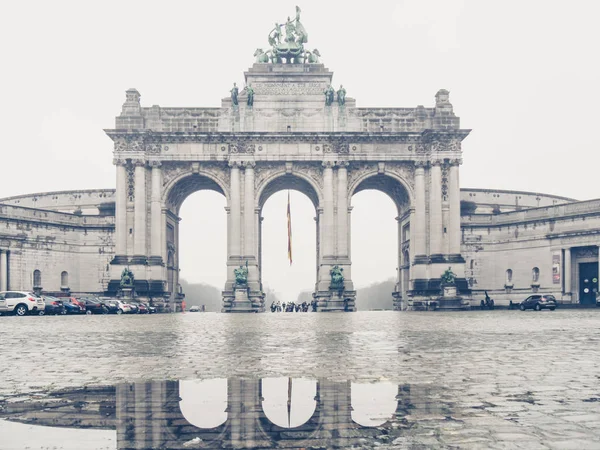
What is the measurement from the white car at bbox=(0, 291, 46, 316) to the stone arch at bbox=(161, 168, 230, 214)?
2161cm

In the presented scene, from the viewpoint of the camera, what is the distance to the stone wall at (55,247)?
64.3 meters

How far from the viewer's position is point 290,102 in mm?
64375

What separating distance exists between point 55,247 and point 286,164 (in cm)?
2473

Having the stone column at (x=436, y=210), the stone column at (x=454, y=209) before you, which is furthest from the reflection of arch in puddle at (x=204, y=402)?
the stone column at (x=454, y=209)

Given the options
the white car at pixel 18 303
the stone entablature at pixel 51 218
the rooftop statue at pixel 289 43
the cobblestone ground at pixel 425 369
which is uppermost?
the rooftop statue at pixel 289 43

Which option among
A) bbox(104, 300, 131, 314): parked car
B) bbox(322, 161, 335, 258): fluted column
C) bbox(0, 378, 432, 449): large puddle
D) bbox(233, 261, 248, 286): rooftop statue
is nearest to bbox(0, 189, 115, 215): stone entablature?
bbox(233, 261, 248, 286): rooftop statue

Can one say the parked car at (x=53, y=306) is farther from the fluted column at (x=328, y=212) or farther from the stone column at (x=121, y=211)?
the fluted column at (x=328, y=212)

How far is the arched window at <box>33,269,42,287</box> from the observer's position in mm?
67325

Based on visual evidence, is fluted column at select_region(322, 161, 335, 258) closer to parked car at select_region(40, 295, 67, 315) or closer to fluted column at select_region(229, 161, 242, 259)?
fluted column at select_region(229, 161, 242, 259)

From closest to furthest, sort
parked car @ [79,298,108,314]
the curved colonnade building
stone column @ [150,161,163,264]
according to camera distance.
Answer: parked car @ [79,298,108,314]
stone column @ [150,161,163,264]
the curved colonnade building

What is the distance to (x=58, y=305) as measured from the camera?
47.5 metres

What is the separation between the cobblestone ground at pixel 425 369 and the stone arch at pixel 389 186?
44.0 metres

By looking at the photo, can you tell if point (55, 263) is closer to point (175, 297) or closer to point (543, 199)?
point (175, 297)

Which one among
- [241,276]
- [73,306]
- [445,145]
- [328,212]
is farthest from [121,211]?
[445,145]
